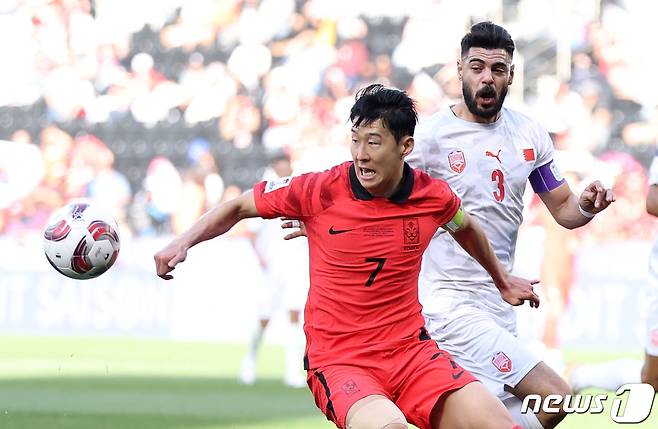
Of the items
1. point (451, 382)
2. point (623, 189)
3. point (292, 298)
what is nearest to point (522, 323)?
point (623, 189)

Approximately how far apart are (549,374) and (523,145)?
116 centimetres

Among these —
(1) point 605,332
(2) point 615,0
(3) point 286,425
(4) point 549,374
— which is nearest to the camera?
(4) point 549,374

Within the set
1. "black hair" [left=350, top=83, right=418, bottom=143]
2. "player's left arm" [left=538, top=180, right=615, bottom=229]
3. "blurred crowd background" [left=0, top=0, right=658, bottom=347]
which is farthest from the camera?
"blurred crowd background" [left=0, top=0, right=658, bottom=347]

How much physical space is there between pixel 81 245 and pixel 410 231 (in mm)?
1732

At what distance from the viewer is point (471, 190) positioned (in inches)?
226

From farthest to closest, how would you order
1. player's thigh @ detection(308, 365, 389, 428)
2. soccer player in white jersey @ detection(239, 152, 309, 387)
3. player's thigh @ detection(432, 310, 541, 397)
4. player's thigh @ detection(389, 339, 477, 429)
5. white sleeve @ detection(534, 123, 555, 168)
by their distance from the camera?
soccer player in white jersey @ detection(239, 152, 309, 387) → white sleeve @ detection(534, 123, 555, 168) → player's thigh @ detection(432, 310, 541, 397) → player's thigh @ detection(389, 339, 477, 429) → player's thigh @ detection(308, 365, 389, 428)

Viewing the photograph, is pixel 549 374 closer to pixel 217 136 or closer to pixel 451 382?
pixel 451 382

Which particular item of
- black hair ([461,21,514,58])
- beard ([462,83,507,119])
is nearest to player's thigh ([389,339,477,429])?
beard ([462,83,507,119])

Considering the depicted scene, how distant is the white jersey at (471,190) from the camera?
225 inches

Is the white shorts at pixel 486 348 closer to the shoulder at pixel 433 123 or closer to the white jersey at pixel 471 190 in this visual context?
the white jersey at pixel 471 190

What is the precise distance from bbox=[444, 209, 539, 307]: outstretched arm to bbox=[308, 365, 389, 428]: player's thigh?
0.81 m

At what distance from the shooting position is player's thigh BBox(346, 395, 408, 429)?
4.45 meters

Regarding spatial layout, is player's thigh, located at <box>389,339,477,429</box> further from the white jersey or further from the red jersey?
the white jersey

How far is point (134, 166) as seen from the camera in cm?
1741
